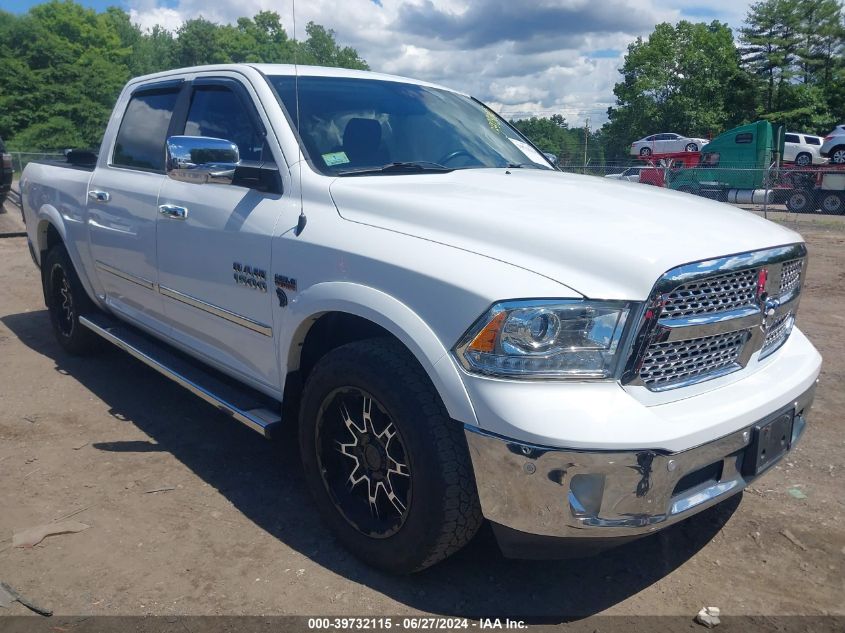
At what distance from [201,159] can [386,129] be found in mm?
913

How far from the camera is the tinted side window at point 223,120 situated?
3531 millimetres

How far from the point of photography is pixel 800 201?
21.0m

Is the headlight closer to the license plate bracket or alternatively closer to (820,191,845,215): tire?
the license plate bracket

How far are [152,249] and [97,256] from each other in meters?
1.02

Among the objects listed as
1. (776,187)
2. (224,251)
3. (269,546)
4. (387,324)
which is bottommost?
(269,546)

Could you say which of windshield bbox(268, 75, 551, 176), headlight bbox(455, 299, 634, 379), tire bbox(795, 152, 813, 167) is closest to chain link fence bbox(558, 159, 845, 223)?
tire bbox(795, 152, 813, 167)

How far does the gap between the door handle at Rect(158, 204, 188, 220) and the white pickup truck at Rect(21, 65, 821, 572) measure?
1.1 inches

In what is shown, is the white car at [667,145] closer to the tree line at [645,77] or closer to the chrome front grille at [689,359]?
the tree line at [645,77]

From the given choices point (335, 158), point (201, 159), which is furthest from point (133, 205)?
point (335, 158)

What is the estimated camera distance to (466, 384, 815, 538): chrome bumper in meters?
2.20

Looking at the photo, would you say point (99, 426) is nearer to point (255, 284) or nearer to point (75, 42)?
point (255, 284)

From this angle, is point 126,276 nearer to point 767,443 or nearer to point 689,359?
point 689,359

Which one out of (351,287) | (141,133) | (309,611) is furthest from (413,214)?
(141,133)


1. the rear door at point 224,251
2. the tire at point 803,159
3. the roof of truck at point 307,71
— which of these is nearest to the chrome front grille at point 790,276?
the rear door at point 224,251
